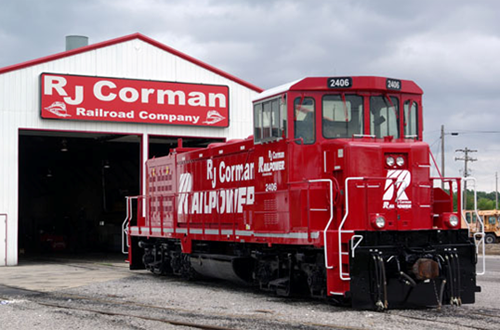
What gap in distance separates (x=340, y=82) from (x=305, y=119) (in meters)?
0.85

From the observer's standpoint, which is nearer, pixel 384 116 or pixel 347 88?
pixel 347 88

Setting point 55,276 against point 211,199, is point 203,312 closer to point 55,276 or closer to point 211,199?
point 211,199

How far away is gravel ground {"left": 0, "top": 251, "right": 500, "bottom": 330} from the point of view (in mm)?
10266

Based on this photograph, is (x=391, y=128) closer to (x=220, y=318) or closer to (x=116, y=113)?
(x=220, y=318)

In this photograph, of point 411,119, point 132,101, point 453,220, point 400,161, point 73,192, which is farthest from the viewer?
point 73,192

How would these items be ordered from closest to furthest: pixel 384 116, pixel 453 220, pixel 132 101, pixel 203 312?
1. pixel 203 312
2. pixel 453 220
3. pixel 384 116
4. pixel 132 101

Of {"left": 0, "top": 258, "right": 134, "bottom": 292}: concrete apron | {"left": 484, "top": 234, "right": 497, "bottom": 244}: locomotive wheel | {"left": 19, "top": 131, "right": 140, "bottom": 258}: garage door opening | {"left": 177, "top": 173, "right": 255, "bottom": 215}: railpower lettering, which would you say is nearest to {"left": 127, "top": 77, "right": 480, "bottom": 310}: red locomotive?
{"left": 177, "top": 173, "right": 255, "bottom": 215}: railpower lettering

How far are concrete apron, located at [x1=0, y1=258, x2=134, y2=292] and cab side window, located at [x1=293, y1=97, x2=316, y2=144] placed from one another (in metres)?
7.12

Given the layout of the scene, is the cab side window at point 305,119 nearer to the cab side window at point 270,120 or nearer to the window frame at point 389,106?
the cab side window at point 270,120

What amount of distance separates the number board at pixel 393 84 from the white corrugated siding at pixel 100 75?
14192mm

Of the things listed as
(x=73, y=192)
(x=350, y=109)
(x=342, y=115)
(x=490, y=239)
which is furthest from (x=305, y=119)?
(x=490, y=239)

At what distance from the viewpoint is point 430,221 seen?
→ 40.7ft

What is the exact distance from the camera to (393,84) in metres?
12.6

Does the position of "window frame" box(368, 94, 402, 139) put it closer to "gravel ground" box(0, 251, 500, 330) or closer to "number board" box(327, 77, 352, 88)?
"number board" box(327, 77, 352, 88)
